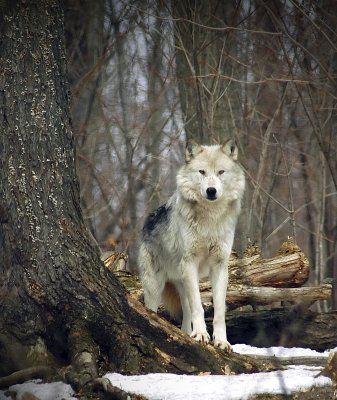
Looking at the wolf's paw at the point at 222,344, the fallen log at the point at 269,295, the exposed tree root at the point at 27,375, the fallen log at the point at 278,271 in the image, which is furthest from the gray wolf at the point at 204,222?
the exposed tree root at the point at 27,375

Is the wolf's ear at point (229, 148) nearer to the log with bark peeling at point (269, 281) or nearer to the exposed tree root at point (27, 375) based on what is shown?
the log with bark peeling at point (269, 281)

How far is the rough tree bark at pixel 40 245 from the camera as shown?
17.1ft

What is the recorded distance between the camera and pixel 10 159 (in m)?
5.21

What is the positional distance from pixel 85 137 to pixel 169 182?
11.7 ft

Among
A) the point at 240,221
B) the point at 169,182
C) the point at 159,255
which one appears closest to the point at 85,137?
the point at 169,182

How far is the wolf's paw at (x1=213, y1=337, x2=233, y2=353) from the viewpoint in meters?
5.89

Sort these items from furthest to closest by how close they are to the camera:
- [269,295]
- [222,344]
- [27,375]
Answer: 1. [269,295]
2. [222,344]
3. [27,375]

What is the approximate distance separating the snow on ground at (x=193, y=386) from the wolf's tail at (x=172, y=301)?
8.50 ft

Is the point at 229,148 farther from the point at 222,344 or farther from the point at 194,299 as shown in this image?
the point at 222,344

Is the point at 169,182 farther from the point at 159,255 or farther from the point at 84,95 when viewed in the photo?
the point at 159,255

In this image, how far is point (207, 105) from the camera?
35.5ft

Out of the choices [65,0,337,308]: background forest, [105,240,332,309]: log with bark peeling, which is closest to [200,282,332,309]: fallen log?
[105,240,332,309]: log with bark peeling

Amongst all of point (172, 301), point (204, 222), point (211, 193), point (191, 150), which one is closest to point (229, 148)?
point (191, 150)

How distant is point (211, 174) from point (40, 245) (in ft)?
6.95
